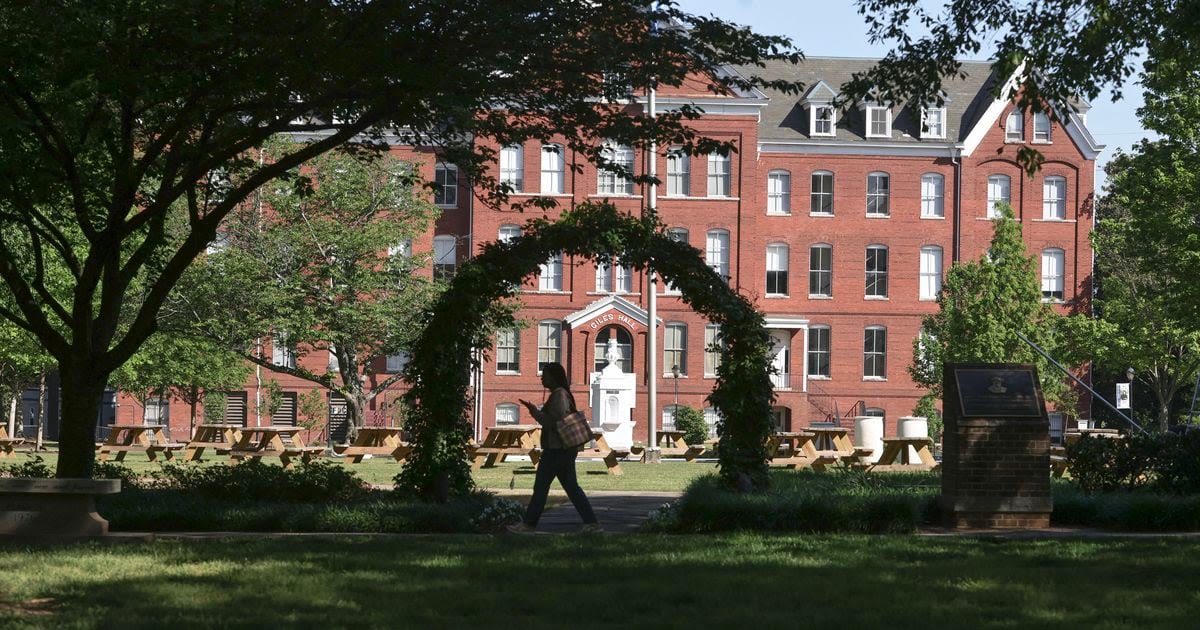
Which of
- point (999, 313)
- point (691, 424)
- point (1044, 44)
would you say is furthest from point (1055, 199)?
point (1044, 44)

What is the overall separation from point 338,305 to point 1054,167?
3054cm

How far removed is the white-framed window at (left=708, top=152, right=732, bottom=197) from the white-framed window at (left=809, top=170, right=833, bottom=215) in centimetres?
392

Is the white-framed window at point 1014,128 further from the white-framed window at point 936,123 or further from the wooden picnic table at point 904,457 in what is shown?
the wooden picnic table at point 904,457

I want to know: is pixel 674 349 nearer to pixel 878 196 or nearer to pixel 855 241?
pixel 855 241

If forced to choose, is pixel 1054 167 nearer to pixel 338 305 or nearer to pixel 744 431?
pixel 338 305

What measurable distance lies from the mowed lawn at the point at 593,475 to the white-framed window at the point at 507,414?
64.2 ft

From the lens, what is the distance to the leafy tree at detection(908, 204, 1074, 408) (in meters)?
47.5

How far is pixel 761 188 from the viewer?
58.5 metres

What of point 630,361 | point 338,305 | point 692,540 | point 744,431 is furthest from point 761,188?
point 692,540

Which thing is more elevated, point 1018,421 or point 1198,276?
point 1198,276

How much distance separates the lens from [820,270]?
2302 inches

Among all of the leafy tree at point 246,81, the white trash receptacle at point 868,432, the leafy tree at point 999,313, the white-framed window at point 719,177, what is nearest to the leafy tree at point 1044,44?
the leafy tree at point 246,81

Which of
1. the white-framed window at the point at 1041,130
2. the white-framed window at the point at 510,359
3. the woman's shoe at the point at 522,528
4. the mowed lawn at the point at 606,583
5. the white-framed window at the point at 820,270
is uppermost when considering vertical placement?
the white-framed window at the point at 1041,130

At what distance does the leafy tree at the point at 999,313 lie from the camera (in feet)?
156
